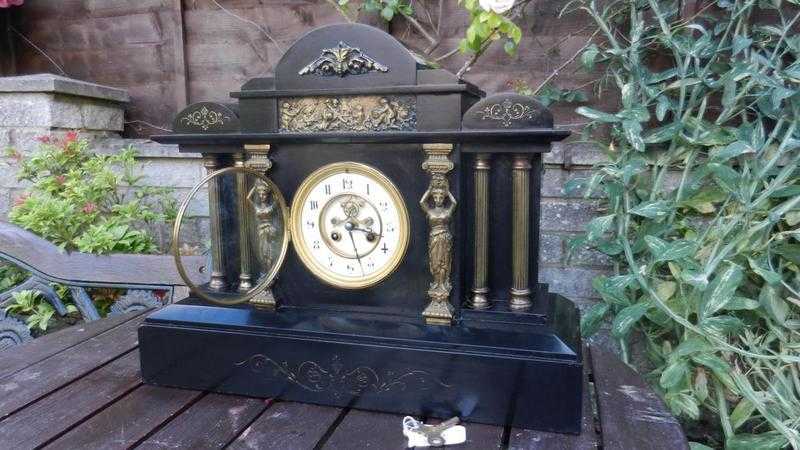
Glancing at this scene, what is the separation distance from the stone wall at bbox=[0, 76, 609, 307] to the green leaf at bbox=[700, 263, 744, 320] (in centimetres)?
61

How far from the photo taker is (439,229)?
45.7 inches

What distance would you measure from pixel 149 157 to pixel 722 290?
217cm

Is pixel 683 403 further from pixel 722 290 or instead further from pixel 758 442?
pixel 722 290

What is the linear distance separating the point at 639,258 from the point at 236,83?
1.75 m

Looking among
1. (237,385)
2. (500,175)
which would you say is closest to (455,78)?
(500,175)

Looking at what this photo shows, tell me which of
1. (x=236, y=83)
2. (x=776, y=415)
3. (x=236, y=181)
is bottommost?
(x=776, y=415)

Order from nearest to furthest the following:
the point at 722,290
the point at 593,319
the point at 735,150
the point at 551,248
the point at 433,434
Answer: the point at 433,434 < the point at 722,290 < the point at 735,150 < the point at 593,319 < the point at 551,248

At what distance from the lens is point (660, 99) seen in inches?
71.2

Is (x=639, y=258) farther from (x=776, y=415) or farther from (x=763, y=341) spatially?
(x=776, y=415)

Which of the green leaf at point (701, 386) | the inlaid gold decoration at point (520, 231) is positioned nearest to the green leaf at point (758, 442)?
the green leaf at point (701, 386)

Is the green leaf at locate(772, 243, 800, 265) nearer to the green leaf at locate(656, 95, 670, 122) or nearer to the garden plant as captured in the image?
the green leaf at locate(656, 95, 670, 122)

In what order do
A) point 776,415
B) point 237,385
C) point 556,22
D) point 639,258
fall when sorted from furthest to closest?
point 556,22 < point 639,258 < point 776,415 < point 237,385

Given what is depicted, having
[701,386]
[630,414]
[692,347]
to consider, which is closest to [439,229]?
[630,414]

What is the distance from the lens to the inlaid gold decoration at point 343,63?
1.17 m
